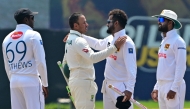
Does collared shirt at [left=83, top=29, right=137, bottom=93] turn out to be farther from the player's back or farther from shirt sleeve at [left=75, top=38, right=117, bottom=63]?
the player's back

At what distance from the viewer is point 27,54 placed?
7.33m

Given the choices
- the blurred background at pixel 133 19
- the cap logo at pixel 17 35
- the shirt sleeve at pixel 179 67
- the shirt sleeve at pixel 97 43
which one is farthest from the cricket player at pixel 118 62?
the blurred background at pixel 133 19

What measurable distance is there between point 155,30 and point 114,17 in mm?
6341

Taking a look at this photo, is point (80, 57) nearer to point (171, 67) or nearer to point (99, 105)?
point (171, 67)

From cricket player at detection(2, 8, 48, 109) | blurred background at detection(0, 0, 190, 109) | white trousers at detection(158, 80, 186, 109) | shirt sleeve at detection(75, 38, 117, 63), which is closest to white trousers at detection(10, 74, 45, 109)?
cricket player at detection(2, 8, 48, 109)

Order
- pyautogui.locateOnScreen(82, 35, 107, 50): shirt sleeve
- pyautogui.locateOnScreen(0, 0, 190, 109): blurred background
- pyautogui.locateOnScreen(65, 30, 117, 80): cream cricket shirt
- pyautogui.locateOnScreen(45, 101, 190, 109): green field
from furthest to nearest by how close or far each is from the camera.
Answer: pyautogui.locateOnScreen(0, 0, 190, 109): blurred background → pyautogui.locateOnScreen(45, 101, 190, 109): green field → pyautogui.locateOnScreen(82, 35, 107, 50): shirt sleeve → pyautogui.locateOnScreen(65, 30, 117, 80): cream cricket shirt

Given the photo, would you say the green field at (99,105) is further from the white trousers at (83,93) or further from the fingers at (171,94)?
the fingers at (171,94)

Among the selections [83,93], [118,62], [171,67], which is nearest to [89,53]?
[118,62]

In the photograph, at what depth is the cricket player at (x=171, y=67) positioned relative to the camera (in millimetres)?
7340

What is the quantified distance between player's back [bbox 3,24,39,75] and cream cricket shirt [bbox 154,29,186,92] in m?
1.69

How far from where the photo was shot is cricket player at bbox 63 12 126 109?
743 cm

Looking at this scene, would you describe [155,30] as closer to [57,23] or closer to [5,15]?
[57,23]

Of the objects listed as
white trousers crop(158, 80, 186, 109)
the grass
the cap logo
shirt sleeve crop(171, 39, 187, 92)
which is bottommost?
the grass

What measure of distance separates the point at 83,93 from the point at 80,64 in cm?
39
